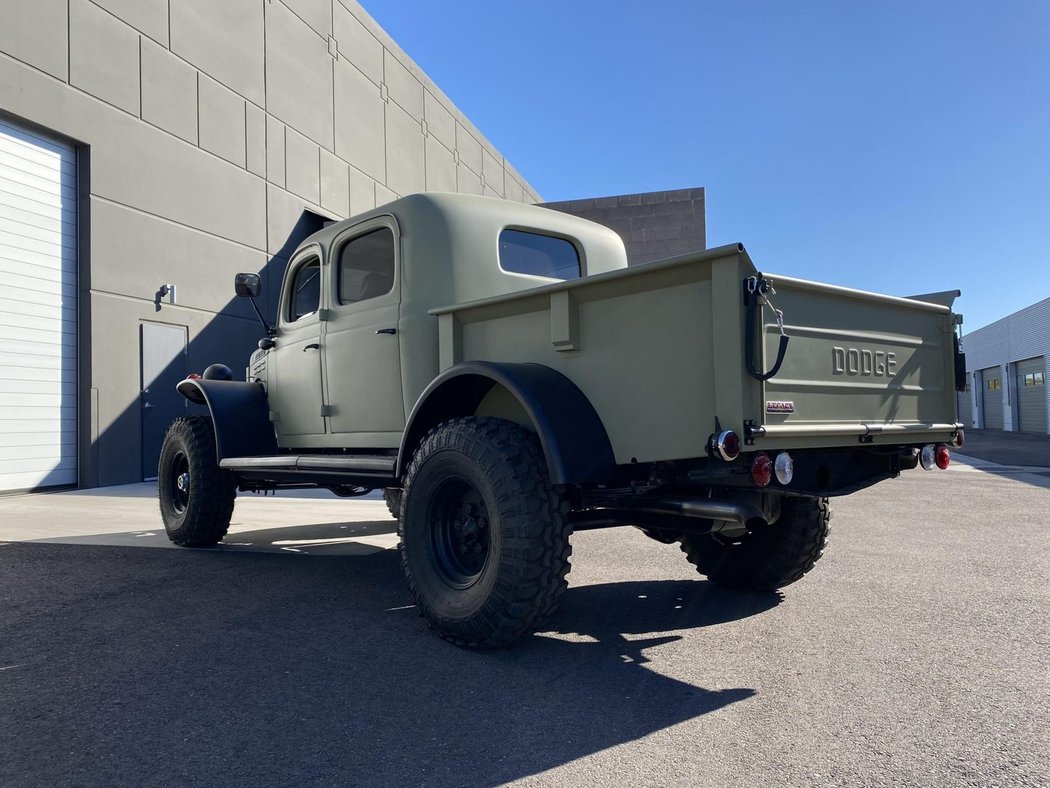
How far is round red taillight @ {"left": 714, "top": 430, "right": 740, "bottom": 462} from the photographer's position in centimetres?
273

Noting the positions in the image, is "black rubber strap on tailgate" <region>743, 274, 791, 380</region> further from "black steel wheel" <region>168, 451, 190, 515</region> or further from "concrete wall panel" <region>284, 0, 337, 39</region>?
"concrete wall panel" <region>284, 0, 337, 39</region>

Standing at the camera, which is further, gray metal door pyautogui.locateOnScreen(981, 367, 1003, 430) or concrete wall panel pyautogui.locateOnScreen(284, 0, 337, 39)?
gray metal door pyautogui.locateOnScreen(981, 367, 1003, 430)

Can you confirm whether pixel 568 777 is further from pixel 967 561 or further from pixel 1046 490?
pixel 1046 490

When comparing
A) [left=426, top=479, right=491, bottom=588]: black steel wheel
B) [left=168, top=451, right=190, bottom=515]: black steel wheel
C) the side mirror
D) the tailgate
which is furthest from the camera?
[left=168, top=451, right=190, bottom=515]: black steel wheel

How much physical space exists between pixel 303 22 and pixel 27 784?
16.9m

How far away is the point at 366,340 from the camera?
182 inches

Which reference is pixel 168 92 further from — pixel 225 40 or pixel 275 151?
pixel 275 151

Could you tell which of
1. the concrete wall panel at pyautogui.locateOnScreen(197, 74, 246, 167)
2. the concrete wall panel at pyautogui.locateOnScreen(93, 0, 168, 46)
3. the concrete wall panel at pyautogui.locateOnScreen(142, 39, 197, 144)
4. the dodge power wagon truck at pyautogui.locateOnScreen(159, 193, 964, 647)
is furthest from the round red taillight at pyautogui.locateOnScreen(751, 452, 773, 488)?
the concrete wall panel at pyautogui.locateOnScreen(197, 74, 246, 167)

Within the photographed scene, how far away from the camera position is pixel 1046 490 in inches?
417

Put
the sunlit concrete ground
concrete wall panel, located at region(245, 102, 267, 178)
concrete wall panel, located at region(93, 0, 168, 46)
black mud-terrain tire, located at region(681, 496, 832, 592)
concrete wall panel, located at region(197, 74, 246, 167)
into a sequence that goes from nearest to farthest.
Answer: black mud-terrain tire, located at region(681, 496, 832, 592) → the sunlit concrete ground → concrete wall panel, located at region(93, 0, 168, 46) → concrete wall panel, located at region(197, 74, 246, 167) → concrete wall panel, located at region(245, 102, 267, 178)

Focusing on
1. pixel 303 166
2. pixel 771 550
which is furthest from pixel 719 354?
pixel 303 166

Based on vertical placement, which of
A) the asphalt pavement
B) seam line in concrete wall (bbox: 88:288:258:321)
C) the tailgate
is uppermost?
seam line in concrete wall (bbox: 88:288:258:321)

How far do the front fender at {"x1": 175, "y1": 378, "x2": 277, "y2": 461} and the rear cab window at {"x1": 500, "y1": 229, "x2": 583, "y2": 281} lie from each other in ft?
7.77

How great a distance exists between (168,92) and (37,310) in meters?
4.43
